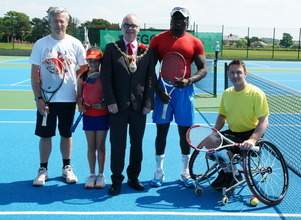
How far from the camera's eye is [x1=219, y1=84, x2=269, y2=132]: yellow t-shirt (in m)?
3.74

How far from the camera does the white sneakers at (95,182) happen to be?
4117 millimetres

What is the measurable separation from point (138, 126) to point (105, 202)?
87 cm

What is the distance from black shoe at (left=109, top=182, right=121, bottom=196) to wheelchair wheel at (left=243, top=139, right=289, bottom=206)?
1.39 m

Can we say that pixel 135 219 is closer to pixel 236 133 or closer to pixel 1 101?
pixel 236 133

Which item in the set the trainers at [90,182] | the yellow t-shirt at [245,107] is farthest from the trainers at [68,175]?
the yellow t-shirt at [245,107]

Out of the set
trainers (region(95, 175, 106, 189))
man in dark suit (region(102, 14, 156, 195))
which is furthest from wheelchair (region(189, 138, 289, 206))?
trainers (region(95, 175, 106, 189))

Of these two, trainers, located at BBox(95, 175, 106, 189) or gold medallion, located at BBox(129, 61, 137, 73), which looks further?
trainers, located at BBox(95, 175, 106, 189)

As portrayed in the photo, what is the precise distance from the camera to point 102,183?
13.6 ft

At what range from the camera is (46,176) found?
4.33 m

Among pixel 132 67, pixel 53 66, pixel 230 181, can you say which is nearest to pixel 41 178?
pixel 53 66

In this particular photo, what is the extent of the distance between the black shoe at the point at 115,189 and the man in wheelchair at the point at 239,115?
41.5 inches

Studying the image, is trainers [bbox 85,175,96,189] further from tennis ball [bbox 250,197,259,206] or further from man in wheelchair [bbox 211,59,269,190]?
tennis ball [bbox 250,197,259,206]

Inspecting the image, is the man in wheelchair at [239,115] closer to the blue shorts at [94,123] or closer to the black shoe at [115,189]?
the black shoe at [115,189]

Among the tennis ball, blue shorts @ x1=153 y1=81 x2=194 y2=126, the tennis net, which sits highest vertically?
blue shorts @ x1=153 y1=81 x2=194 y2=126
